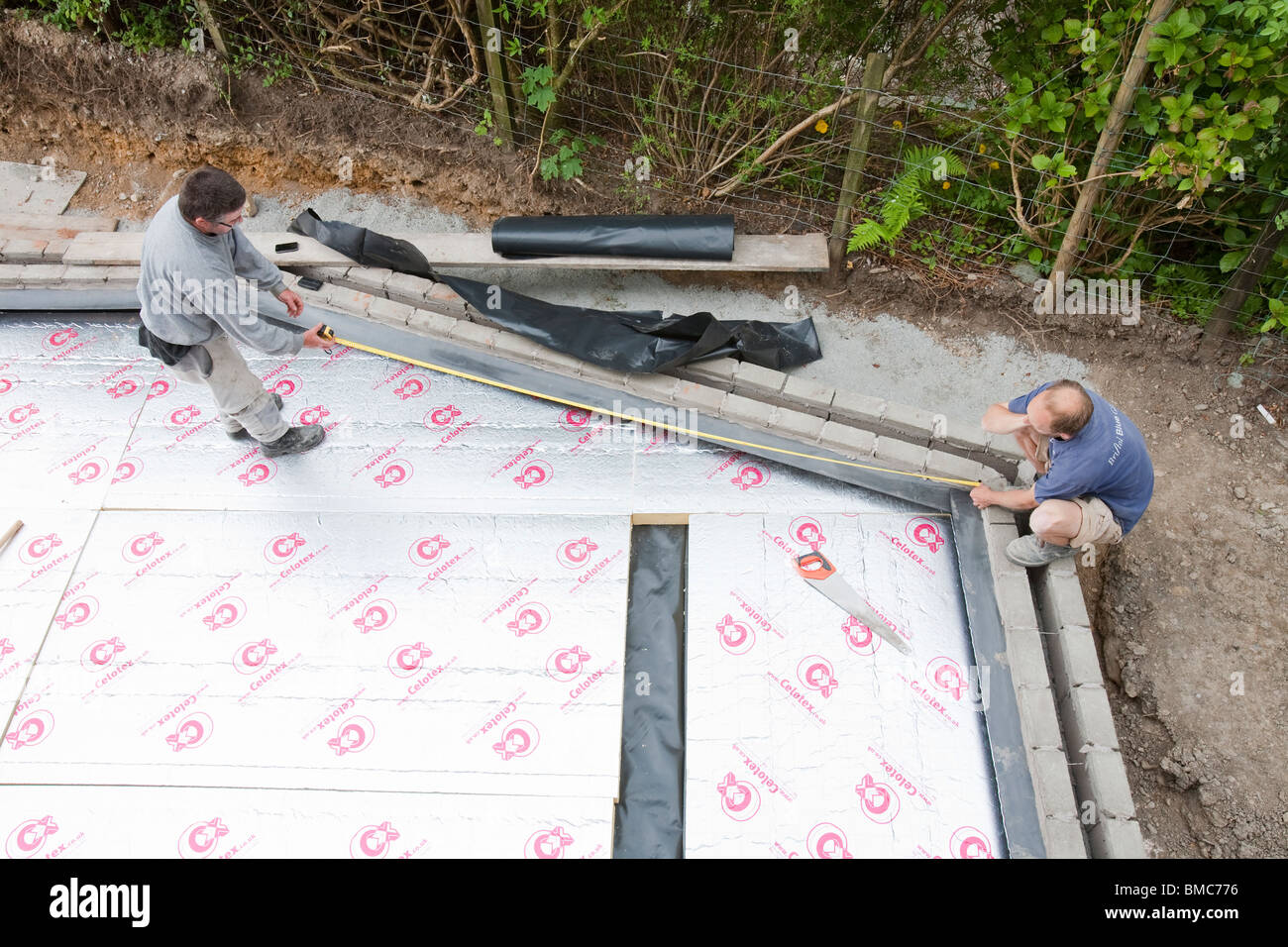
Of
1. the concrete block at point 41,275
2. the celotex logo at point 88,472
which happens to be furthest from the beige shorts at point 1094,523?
the concrete block at point 41,275

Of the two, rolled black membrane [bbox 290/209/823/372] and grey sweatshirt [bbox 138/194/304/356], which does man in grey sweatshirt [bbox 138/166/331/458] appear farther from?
rolled black membrane [bbox 290/209/823/372]

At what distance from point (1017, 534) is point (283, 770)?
356cm

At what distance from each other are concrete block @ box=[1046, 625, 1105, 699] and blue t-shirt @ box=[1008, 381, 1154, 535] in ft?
1.95

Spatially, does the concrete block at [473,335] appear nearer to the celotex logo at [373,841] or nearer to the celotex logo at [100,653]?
the celotex logo at [100,653]

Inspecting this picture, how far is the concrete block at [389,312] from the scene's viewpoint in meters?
5.06

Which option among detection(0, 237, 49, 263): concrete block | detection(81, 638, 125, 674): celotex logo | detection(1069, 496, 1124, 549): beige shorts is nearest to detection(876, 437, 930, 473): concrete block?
detection(1069, 496, 1124, 549): beige shorts

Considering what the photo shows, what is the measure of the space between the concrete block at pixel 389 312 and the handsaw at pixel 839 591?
2.70 m

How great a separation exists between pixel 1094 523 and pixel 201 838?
3998 millimetres

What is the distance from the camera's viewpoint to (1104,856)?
11.1 ft

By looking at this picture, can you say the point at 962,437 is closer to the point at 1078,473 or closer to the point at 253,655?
the point at 1078,473

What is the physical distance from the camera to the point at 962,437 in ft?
14.6

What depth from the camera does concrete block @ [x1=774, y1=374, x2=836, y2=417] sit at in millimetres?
4637

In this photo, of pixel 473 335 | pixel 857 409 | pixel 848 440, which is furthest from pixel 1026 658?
pixel 473 335

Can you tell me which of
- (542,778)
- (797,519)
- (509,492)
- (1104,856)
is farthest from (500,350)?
(1104,856)
